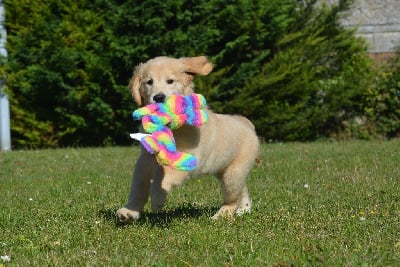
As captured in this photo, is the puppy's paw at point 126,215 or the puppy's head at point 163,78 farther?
the puppy's head at point 163,78

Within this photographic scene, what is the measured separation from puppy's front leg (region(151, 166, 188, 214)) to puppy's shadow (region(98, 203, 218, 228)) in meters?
0.38

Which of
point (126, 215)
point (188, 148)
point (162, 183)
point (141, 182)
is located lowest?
point (126, 215)

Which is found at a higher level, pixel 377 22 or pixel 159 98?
pixel 159 98

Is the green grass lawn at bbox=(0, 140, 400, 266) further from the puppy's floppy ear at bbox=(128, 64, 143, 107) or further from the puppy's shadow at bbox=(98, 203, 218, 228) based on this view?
the puppy's floppy ear at bbox=(128, 64, 143, 107)

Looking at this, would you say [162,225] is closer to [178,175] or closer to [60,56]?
[178,175]

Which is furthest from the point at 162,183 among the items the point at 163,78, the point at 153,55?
the point at 153,55

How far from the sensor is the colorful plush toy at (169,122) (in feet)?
15.2

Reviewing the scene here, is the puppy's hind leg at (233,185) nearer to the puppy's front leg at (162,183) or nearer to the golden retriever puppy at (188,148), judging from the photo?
the golden retriever puppy at (188,148)

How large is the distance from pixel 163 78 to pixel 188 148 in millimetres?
545

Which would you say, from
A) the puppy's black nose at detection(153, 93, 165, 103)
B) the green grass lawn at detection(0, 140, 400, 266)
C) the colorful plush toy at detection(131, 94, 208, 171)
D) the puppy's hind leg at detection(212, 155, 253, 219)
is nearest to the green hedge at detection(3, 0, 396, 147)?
the green grass lawn at detection(0, 140, 400, 266)

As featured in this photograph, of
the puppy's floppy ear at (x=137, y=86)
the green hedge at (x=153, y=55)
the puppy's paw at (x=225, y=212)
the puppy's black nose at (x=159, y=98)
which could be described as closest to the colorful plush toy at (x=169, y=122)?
the puppy's black nose at (x=159, y=98)

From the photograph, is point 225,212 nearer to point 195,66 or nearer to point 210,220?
point 210,220

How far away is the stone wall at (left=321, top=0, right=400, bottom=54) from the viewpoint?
1423cm

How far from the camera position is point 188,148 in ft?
16.6
